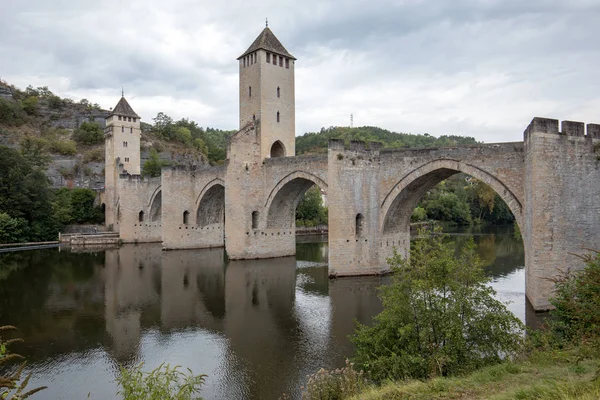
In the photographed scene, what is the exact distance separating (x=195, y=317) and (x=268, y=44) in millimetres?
16923

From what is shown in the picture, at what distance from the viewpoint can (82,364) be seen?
428 inches

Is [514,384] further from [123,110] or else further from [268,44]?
[123,110]

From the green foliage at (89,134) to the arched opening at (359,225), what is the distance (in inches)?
1822

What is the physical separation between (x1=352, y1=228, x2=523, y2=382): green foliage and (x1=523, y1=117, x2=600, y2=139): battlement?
24.1 feet

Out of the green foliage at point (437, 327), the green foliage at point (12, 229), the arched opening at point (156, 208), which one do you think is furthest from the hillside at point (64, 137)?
the green foliage at point (437, 327)

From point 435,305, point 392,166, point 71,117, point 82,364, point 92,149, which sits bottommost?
point 82,364

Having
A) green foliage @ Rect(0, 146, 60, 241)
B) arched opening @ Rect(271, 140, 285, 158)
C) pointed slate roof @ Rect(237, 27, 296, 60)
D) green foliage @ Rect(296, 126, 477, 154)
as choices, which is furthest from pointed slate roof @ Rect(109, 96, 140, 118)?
green foliage @ Rect(296, 126, 477, 154)

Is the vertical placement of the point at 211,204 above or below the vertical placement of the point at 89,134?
below

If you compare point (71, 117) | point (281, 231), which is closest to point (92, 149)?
point (71, 117)

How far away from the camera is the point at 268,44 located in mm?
26203

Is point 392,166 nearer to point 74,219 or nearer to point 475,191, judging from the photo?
point 74,219

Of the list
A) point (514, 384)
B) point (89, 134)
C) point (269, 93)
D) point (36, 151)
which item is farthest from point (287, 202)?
point (89, 134)

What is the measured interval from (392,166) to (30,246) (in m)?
29.5

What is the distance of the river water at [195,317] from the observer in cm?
1025
